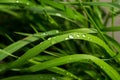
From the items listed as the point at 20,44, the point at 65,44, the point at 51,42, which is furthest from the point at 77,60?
the point at 65,44

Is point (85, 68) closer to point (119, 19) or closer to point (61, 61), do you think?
point (61, 61)

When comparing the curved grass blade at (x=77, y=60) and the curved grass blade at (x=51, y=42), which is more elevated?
the curved grass blade at (x=51, y=42)

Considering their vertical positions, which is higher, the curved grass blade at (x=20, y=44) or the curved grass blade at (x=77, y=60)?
the curved grass blade at (x=20, y=44)

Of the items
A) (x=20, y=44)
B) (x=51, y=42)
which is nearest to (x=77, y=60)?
(x=51, y=42)

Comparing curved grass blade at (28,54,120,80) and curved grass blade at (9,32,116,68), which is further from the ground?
curved grass blade at (9,32,116,68)

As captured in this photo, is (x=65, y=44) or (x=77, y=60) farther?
(x=65, y=44)

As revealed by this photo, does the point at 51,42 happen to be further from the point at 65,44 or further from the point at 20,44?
the point at 65,44

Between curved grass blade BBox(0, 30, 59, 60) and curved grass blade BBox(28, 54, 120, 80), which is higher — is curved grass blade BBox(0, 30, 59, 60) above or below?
above

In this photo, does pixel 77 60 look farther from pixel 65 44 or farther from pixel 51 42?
pixel 65 44

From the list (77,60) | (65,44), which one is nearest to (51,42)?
(77,60)
